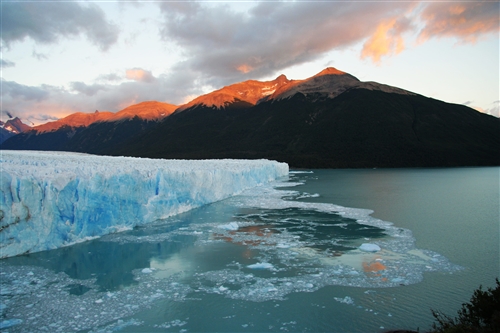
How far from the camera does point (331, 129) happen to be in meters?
75.2

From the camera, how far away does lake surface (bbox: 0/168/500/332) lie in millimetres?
5402

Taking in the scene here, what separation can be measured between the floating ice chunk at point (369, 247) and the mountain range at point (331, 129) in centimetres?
5267

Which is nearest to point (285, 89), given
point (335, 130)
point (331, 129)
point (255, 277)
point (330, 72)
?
point (330, 72)

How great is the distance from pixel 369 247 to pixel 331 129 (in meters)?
69.0

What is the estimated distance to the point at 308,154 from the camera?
6744 cm

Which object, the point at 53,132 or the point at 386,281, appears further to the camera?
the point at 53,132

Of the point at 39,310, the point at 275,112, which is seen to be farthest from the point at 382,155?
the point at 39,310

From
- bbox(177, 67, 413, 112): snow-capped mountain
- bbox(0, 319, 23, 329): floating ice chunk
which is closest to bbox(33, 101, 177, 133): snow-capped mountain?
bbox(177, 67, 413, 112): snow-capped mountain

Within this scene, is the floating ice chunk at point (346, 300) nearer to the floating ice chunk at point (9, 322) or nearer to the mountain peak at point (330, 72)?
the floating ice chunk at point (9, 322)

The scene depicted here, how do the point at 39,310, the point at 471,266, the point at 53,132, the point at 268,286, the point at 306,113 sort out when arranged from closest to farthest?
the point at 39,310, the point at 268,286, the point at 471,266, the point at 306,113, the point at 53,132

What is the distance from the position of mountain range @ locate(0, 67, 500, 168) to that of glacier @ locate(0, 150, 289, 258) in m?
49.2

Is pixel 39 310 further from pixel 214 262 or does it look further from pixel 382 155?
pixel 382 155

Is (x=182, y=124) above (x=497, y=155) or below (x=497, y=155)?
above

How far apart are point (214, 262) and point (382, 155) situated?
6114cm
